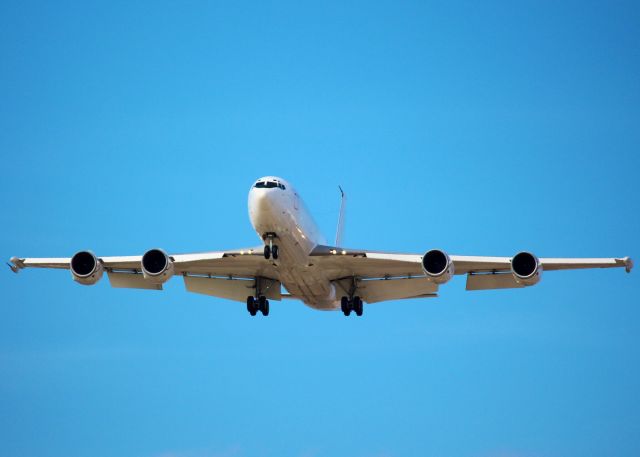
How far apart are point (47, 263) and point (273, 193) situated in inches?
477

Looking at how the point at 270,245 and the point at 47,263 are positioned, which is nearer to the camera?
the point at 270,245

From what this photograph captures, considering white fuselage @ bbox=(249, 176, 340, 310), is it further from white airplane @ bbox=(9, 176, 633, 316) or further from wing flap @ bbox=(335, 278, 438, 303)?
wing flap @ bbox=(335, 278, 438, 303)

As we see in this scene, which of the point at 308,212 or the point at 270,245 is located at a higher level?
the point at 308,212

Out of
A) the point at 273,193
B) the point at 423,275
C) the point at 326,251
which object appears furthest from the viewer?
the point at 423,275

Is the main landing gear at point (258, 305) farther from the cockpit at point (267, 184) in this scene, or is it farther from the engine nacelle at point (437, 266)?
the engine nacelle at point (437, 266)

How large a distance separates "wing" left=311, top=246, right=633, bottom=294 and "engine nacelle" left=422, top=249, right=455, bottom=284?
19.0 inches

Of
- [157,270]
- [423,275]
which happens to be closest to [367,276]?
[423,275]

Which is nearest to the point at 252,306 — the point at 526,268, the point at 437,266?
the point at 437,266

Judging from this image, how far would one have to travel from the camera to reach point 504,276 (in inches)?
2032

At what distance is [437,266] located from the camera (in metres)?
48.6

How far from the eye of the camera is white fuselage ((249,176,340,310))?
4656 centimetres

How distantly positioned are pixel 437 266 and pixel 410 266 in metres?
3.10

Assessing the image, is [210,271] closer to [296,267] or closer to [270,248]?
[296,267]

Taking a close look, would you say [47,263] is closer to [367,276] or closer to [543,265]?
[367,276]
